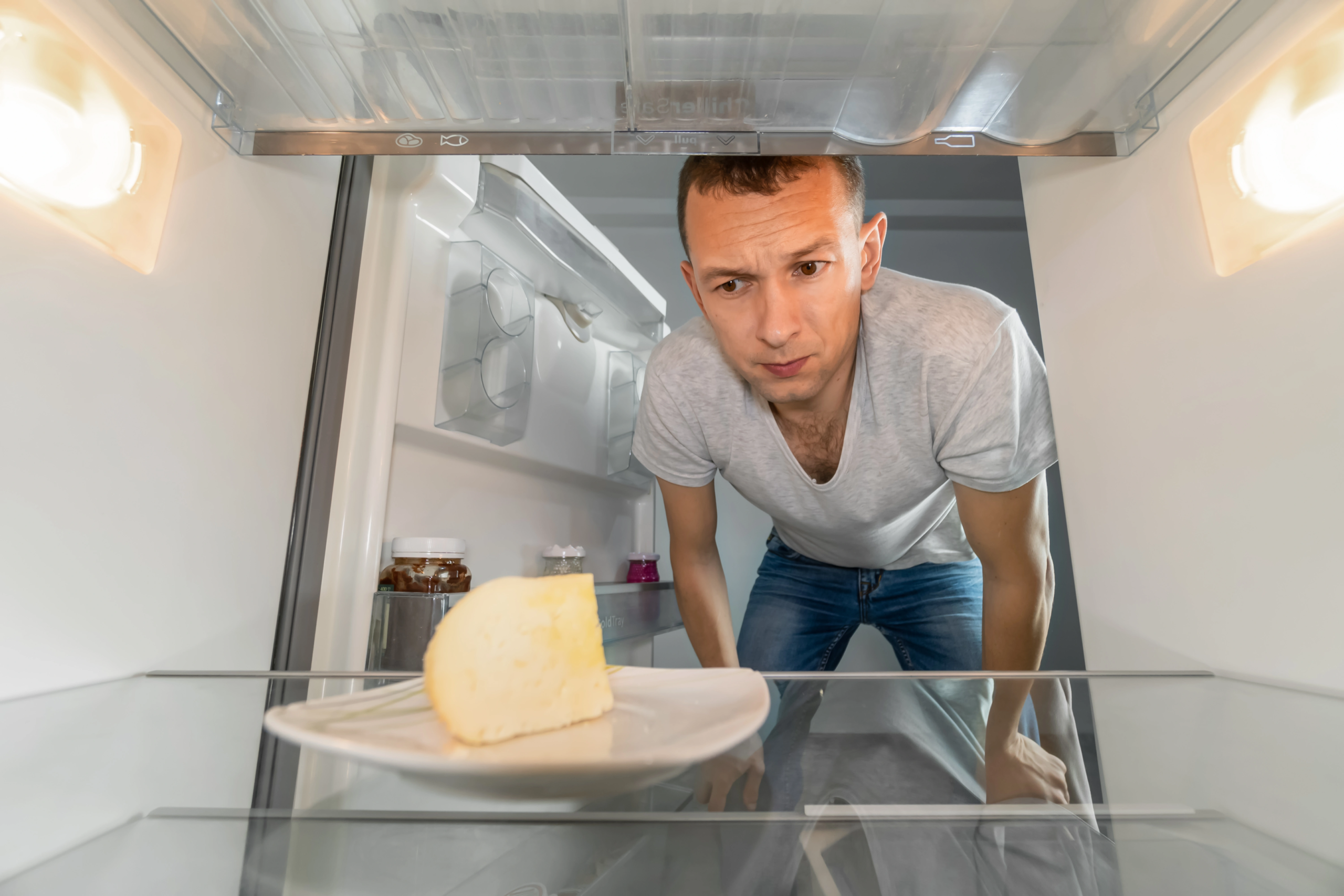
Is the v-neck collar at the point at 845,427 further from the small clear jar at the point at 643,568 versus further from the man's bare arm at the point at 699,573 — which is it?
the small clear jar at the point at 643,568

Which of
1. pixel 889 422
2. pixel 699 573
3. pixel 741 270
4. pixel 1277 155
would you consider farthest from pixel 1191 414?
pixel 699 573

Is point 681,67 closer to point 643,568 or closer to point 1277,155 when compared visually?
point 1277,155

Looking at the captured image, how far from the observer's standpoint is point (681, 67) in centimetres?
69

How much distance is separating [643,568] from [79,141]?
1287 millimetres

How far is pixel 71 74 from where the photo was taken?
53 centimetres

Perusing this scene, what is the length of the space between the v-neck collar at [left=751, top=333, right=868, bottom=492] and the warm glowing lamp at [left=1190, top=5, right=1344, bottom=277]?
46 centimetres

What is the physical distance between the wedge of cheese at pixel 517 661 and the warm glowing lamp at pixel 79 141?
468mm

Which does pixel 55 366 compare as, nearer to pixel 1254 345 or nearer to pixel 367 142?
pixel 367 142

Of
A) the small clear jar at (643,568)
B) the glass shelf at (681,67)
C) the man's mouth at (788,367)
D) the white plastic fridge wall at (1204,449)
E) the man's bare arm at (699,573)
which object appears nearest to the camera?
the white plastic fridge wall at (1204,449)

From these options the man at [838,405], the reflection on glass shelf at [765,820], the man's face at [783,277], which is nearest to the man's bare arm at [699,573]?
the man at [838,405]

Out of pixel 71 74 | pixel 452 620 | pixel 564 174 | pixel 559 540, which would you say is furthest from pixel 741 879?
pixel 564 174

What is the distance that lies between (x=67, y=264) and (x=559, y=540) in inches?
38.1

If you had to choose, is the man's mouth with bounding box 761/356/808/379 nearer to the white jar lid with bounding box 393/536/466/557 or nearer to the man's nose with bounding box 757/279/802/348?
the man's nose with bounding box 757/279/802/348

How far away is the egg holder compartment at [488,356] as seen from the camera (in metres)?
1.05
